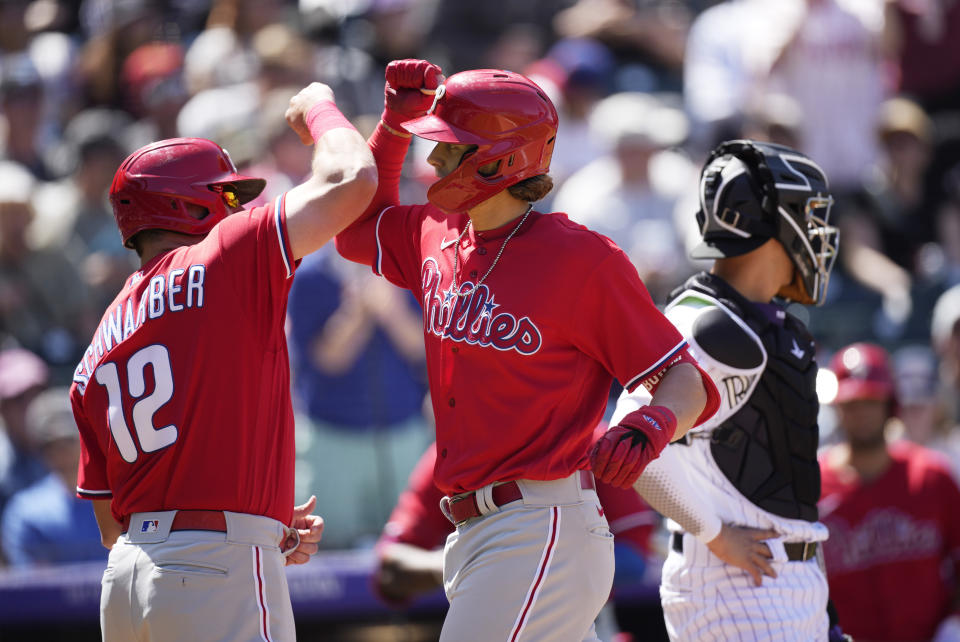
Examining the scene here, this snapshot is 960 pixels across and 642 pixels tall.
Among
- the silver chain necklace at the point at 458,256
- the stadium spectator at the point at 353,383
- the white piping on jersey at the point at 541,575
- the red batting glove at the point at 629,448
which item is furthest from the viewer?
the stadium spectator at the point at 353,383

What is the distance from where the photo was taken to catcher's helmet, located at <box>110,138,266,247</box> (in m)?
3.86

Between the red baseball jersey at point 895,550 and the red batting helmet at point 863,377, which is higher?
the red batting helmet at point 863,377

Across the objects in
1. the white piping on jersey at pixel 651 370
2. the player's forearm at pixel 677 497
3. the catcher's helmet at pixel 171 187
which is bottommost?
the player's forearm at pixel 677 497

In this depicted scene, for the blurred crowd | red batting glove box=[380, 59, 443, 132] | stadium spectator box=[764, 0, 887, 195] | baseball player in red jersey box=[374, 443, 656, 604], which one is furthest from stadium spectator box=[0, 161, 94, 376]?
stadium spectator box=[764, 0, 887, 195]

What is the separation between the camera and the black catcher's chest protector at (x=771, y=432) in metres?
4.12

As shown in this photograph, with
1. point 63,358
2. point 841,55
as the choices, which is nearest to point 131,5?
point 63,358

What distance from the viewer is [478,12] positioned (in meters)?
10.4

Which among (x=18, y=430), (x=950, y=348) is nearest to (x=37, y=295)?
(x=18, y=430)

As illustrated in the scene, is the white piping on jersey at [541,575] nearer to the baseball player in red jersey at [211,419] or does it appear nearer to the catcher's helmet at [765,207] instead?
the baseball player in red jersey at [211,419]

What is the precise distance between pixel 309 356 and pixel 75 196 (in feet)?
7.81

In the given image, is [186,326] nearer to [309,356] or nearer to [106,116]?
[309,356]

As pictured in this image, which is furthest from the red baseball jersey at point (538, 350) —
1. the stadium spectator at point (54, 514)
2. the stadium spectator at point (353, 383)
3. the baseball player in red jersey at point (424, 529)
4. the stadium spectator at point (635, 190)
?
the stadium spectator at point (635, 190)

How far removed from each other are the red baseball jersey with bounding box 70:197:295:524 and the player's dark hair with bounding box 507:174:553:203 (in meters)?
0.64

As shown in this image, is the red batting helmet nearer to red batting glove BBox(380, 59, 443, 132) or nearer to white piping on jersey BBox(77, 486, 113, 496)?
red batting glove BBox(380, 59, 443, 132)
